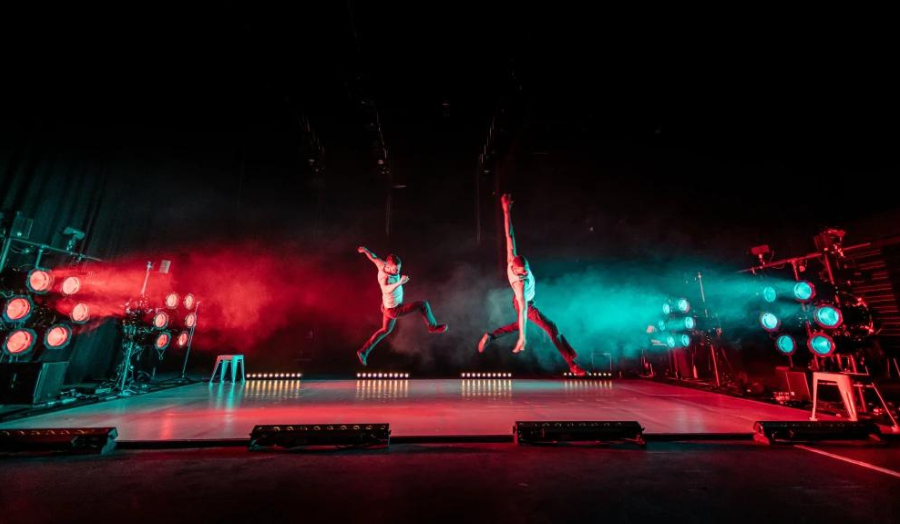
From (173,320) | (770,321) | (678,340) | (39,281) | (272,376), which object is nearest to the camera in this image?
(39,281)

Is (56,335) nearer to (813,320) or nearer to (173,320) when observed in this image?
(173,320)

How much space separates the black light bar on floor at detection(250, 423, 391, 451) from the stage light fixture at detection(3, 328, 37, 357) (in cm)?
525

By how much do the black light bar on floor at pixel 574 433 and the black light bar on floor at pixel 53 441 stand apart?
12.8 feet

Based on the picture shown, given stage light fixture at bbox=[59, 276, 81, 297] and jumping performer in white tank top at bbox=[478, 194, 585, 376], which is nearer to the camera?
jumping performer in white tank top at bbox=[478, 194, 585, 376]

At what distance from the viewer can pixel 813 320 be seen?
496cm

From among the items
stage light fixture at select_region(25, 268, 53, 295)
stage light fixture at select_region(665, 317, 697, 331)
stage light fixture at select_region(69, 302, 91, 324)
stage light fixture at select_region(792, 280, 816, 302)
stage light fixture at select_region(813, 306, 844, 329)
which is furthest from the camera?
stage light fixture at select_region(665, 317, 697, 331)

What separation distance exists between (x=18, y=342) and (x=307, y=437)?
587 cm

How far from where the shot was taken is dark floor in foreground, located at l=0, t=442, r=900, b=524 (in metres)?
1.93

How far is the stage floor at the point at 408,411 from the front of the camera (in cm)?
380

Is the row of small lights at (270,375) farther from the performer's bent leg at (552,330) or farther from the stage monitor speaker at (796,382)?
the stage monitor speaker at (796,382)

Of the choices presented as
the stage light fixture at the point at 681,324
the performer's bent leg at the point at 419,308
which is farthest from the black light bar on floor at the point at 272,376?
the stage light fixture at the point at 681,324

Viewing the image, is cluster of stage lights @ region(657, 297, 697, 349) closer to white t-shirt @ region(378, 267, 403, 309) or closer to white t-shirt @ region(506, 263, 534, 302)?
white t-shirt @ region(506, 263, 534, 302)

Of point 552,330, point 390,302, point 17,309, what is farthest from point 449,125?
point 17,309

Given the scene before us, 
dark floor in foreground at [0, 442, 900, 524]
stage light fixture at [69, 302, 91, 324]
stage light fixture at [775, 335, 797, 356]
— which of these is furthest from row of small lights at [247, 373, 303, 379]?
stage light fixture at [775, 335, 797, 356]
